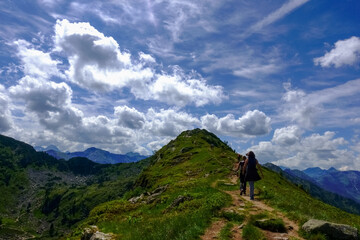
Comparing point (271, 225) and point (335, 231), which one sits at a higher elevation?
point (335, 231)

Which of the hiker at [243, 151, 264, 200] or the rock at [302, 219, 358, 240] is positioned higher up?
the hiker at [243, 151, 264, 200]

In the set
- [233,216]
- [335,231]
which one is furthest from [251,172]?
[335,231]

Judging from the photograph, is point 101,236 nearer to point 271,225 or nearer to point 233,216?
point 233,216

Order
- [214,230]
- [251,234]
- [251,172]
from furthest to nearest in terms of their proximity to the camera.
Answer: [251,172] → [214,230] → [251,234]

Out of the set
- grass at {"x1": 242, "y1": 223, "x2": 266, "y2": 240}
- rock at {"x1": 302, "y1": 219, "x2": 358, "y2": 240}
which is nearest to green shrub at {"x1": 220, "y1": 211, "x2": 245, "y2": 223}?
grass at {"x1": 242, "y1": 223, "x2": 266, "y2": 240}

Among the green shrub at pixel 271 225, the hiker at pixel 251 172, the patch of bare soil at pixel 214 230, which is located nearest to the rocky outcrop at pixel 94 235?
the patch of bare soil at pixel 214 230

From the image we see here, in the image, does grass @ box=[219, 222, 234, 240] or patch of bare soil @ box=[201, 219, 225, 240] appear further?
patch of bare soil @ box=[201, 219, 225, 240]

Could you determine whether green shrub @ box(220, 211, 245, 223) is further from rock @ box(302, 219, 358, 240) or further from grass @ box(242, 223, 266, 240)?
rock @ box(302, 219, 358, 240)

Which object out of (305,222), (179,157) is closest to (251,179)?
(305,222)

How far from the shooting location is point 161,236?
12.6 meters

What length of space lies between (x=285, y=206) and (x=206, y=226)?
27.1 ft

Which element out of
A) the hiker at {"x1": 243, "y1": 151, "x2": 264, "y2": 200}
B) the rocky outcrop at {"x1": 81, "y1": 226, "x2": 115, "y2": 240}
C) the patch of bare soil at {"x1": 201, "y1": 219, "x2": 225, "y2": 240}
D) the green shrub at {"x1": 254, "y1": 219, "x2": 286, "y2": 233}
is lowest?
the rocky outcrop at {"x1": 81, "y1": 226, "x2": 115, "y2": 240}

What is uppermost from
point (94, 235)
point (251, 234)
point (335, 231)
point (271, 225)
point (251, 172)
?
point (251, 172)

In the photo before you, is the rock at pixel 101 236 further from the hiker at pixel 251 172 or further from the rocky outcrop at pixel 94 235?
the hiker at pixel 251 172
